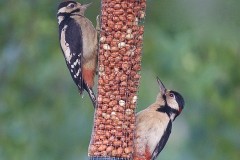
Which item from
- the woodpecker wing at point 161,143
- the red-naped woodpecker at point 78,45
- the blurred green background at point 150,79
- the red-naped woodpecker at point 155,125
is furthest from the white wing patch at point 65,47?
the blurred green background at point 150,79

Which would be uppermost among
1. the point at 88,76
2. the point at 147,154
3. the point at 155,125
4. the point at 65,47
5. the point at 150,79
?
the point at 65,47

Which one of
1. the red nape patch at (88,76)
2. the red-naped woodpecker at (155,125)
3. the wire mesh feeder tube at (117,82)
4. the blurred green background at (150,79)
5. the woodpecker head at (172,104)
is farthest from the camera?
the blurred green background at (150,79)

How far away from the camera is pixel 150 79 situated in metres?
13.7

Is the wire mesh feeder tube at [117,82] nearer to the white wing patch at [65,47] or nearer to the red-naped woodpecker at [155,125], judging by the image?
the red-naped woodpecker at [155,125]

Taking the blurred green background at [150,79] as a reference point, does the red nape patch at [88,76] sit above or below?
above

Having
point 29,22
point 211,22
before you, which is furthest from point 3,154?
point 211,22

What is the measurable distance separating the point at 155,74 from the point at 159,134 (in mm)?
3141

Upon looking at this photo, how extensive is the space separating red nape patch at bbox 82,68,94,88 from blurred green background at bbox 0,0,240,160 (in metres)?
2.30

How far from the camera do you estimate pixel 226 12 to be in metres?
13.7

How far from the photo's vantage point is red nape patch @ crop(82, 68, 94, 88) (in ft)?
35.3

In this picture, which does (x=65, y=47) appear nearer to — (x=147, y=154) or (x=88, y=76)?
(x=88, y=76)

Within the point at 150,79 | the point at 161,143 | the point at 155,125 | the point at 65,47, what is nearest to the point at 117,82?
the point at 155,125

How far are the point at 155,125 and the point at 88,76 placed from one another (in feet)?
2.10

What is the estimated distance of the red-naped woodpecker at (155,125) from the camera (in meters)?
10.5
